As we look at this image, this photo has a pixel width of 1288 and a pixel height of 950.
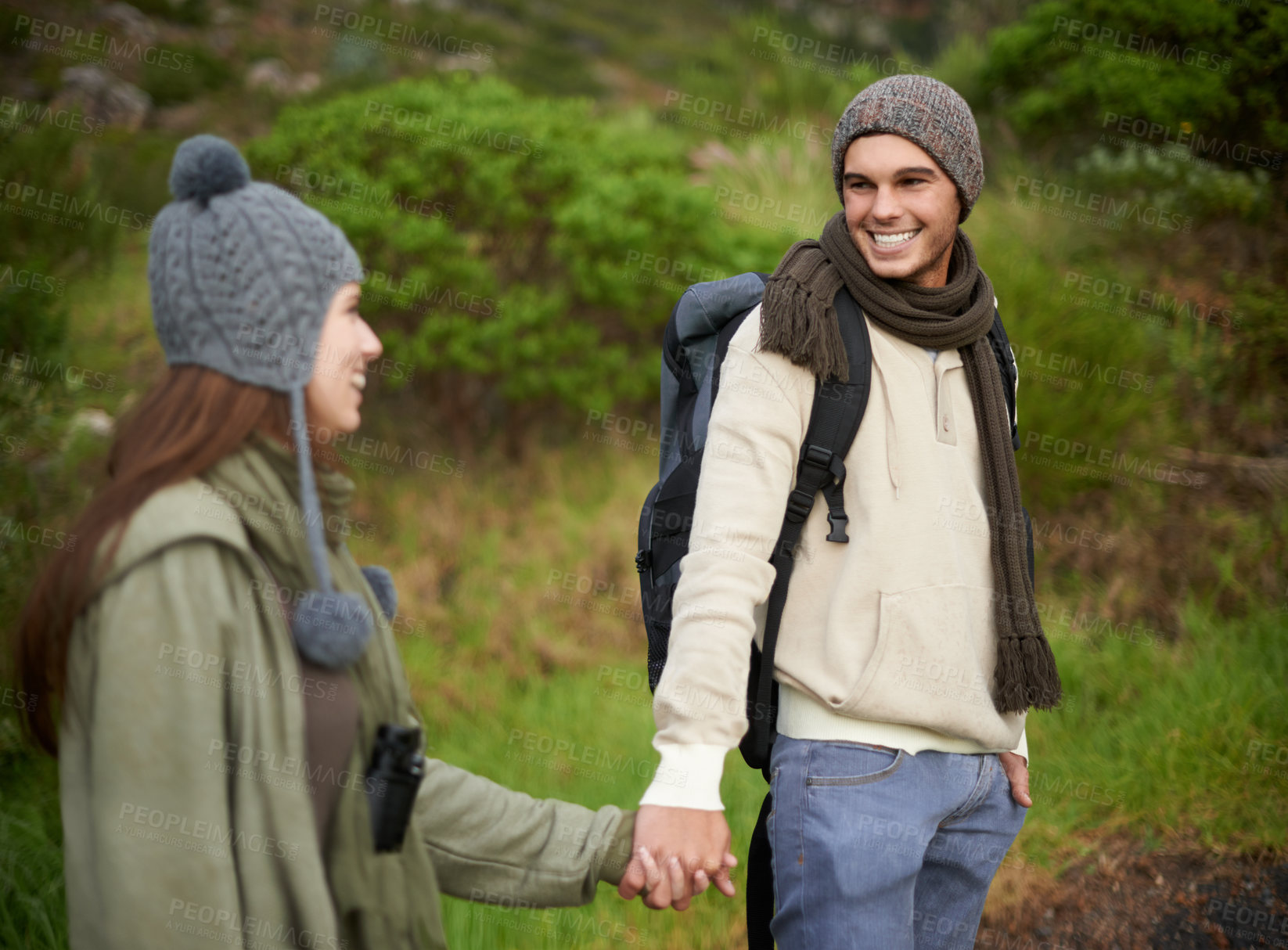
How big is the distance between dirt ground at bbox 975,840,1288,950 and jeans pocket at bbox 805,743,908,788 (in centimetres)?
206

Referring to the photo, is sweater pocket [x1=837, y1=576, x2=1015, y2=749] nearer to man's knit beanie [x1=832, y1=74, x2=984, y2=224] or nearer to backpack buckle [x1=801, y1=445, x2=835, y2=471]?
backpack buckle [x1=801, y1=445, x2=835, y2=471]

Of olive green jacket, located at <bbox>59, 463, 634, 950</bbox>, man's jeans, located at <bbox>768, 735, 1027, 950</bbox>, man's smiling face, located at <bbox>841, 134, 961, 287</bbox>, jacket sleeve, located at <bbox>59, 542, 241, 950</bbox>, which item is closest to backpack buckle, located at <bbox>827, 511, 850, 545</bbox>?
man's jeans, located at <bbox>768, 735, 1027, 950</bbox>

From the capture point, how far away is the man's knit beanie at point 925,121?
213 cm

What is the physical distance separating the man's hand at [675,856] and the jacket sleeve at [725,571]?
29 millimetres

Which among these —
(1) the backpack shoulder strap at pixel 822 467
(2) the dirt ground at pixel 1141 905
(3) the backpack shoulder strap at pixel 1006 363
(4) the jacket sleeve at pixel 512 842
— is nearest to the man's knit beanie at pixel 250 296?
(4) the jacket sleeve at pixel 512 842

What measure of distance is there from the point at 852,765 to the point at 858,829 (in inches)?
4.7

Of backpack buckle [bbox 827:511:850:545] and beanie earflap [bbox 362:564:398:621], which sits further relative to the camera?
backpack buckle [bbox 827:511:850:545]

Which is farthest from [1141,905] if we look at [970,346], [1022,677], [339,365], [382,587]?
[339,365]

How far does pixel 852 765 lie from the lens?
2021 millimetres

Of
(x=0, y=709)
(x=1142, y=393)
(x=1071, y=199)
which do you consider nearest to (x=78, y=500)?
(x=0, y=709)

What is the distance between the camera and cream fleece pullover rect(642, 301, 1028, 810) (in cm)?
193

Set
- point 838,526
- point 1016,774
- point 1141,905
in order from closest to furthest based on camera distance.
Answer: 1. point 838,526
2. point 1016,774
3. point 1141,905

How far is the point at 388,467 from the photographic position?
264 inches

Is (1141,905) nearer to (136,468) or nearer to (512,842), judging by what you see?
(512,842)
